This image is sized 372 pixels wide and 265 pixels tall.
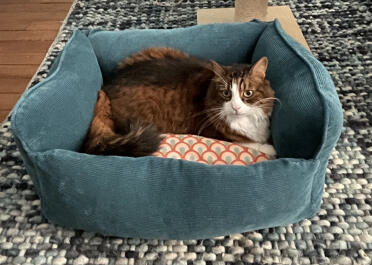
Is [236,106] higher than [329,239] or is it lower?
higher

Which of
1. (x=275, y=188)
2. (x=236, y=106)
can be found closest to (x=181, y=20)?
(x=236, y=106)

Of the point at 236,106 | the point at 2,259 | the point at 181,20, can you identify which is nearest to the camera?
the point at 2,259

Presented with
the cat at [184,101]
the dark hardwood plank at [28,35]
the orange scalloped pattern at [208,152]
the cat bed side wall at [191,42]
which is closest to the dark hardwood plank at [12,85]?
the dark hardwood plank at [28,35]

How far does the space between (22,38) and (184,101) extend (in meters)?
1.48

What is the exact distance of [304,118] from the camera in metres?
1.05

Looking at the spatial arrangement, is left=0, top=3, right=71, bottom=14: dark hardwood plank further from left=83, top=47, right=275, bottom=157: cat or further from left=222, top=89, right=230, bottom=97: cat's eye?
left=222, top=89, right=230, bottom=97: cat's eye

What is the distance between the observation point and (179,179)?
0.97 m

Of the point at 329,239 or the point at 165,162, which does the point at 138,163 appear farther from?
the point at 329,239

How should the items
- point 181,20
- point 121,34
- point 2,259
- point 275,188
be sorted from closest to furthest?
point 275,188 → point 2,259 → point 121,34 → point 181,20

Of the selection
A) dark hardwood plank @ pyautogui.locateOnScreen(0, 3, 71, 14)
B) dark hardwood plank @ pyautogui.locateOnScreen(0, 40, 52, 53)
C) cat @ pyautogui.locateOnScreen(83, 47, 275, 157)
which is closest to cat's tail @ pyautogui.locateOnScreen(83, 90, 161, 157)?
cat @ pyautogui.locateOnScreen(83, 47, 275, 157)

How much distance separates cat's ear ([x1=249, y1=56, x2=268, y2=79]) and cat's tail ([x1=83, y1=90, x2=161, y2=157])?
0.39m

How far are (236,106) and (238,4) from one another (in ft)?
3.27

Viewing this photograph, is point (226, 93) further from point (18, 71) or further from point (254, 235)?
point (18, 71)

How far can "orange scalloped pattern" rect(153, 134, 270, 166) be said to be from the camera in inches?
47.6
